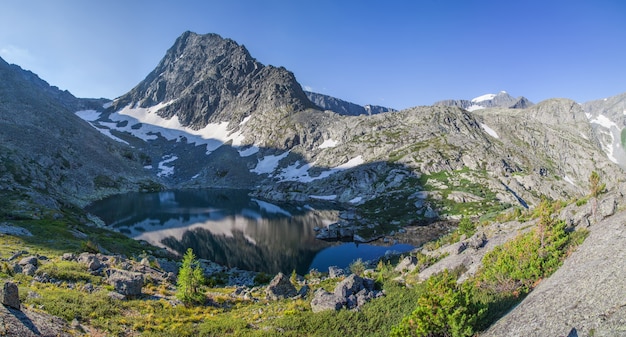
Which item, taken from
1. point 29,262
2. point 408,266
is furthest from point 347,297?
point 29,262

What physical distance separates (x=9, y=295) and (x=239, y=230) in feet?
233

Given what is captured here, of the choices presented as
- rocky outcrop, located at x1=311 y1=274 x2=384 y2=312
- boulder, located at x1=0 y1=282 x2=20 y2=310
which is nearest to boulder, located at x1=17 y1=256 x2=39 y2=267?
boulder, located at x1=0 y1=282 x2=20 y2=310

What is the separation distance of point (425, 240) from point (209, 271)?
162 ft

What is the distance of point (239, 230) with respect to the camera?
89438 millimetres

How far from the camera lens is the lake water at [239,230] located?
217 ft

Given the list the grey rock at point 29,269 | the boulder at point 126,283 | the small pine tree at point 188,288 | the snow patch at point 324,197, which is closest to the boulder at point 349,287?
the small pine tree at point 188,288

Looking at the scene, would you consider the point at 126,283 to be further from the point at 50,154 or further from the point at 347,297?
the point at 50,154

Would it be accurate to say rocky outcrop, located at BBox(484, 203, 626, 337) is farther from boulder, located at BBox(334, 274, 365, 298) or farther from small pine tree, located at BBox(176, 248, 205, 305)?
small pine tree, located at BBox(176, 248, 205, 305)

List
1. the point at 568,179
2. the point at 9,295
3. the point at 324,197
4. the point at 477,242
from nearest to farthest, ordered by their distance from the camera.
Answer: the point at 9,295, the point at 477,242, the point at 324,197, the point at 568,179

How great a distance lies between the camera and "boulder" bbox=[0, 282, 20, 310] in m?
19.0

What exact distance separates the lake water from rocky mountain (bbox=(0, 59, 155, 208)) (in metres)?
15.5

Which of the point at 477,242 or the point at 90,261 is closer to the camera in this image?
the point at 477,242

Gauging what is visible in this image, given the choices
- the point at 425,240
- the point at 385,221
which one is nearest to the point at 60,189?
the point at 385,221

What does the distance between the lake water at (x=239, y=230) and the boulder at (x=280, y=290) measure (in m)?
24.2
